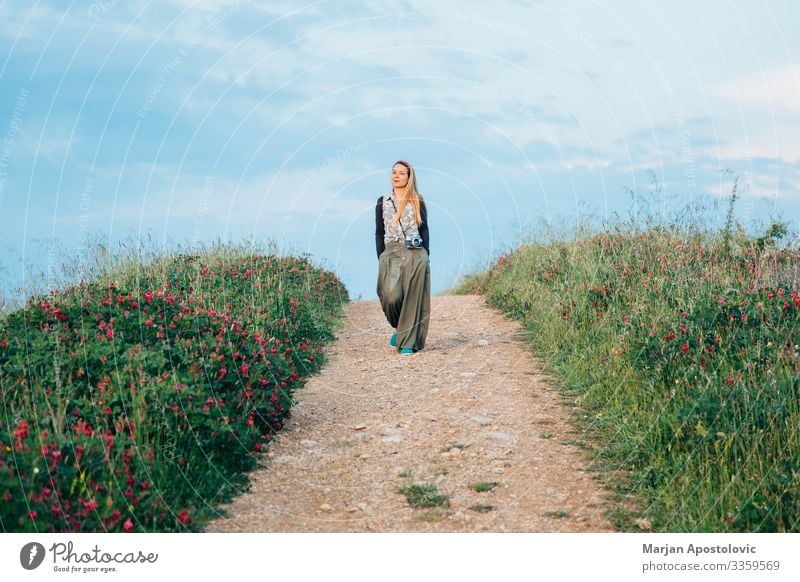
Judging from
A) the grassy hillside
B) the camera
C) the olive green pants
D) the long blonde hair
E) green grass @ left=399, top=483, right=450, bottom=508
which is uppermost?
the long blonde hair

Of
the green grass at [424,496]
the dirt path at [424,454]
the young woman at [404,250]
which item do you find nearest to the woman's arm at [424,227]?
the young woman at [404,250]

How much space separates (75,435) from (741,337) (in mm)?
6682

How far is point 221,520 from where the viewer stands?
233 inches

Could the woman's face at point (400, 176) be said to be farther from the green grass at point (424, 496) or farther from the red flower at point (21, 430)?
the red flower at point (21, 430)

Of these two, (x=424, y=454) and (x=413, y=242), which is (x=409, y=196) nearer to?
(x=413, y=242)

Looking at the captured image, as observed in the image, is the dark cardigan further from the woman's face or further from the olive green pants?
the woman's face

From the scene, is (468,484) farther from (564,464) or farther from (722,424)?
(722,424)

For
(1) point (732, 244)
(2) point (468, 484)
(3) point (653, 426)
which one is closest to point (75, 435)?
(2) point (468, 484)

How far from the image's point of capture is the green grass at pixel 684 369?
19.3 ft

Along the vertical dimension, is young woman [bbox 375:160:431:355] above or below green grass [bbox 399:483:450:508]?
above

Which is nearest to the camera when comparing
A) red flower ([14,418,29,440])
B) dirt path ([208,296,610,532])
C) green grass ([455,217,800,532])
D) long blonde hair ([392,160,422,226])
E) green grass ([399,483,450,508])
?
red flower ([14,418,29,440])

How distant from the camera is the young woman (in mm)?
11711

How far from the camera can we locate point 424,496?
20.6 feet

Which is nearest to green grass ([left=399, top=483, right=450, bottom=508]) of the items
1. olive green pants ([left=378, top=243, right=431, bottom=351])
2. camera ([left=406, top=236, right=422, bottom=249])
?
olive green pants ([left=378, top=243, right=431, bottom=351])
